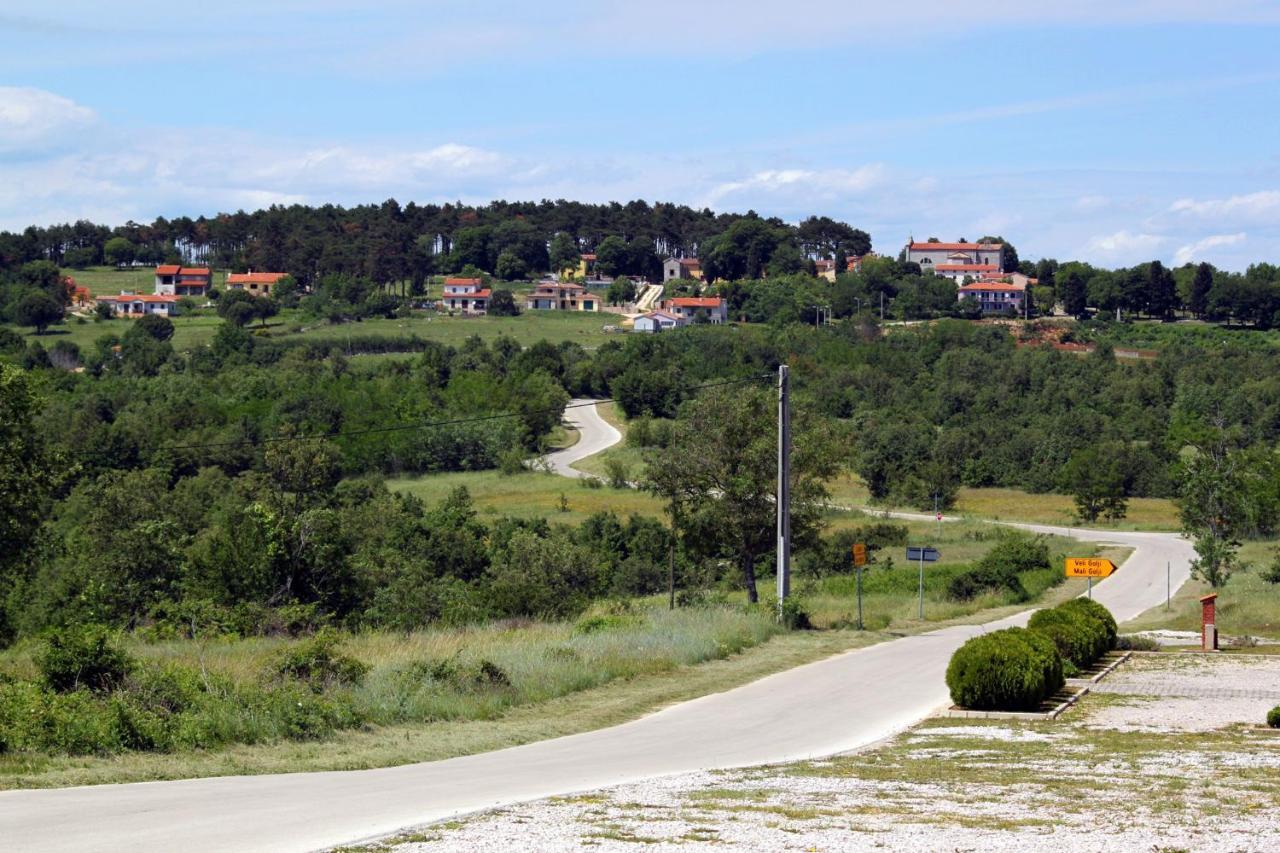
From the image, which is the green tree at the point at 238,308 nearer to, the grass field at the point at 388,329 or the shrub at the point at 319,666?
the grass field at the point at 388,329

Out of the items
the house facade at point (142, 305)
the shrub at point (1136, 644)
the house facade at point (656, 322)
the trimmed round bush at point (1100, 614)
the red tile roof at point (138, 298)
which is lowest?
the shrub at point (1136, 644)

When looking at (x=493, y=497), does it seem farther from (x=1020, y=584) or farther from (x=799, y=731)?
(x=799, y=731)

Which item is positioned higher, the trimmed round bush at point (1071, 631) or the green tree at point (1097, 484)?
the trimmed round bush at point (1071, 631)

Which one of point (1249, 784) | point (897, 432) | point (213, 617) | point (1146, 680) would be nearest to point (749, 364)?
point (897, 432)

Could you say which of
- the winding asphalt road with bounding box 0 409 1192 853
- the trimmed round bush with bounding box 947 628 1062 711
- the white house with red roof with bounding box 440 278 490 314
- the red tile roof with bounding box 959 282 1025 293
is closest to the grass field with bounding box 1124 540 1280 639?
the winding asphalt road with bounding box 0 409 1192 853

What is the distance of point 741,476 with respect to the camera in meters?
31.4

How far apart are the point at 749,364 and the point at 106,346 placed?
5373cm

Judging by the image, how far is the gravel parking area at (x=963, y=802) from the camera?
31.6 feet

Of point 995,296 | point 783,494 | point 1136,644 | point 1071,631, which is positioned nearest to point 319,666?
point 1071,631

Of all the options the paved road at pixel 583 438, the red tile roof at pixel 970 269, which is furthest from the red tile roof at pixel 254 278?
the red tile roof at pixel 970 269

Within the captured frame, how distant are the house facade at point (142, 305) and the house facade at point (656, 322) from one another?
162ft

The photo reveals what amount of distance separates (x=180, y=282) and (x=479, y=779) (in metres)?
173

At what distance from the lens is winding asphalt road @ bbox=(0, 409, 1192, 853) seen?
9.72 meters

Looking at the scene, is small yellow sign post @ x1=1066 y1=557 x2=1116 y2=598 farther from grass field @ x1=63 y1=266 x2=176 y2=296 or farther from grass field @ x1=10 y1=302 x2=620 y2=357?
grass field @ x1=63 y1=266 x2=176 y2=296
